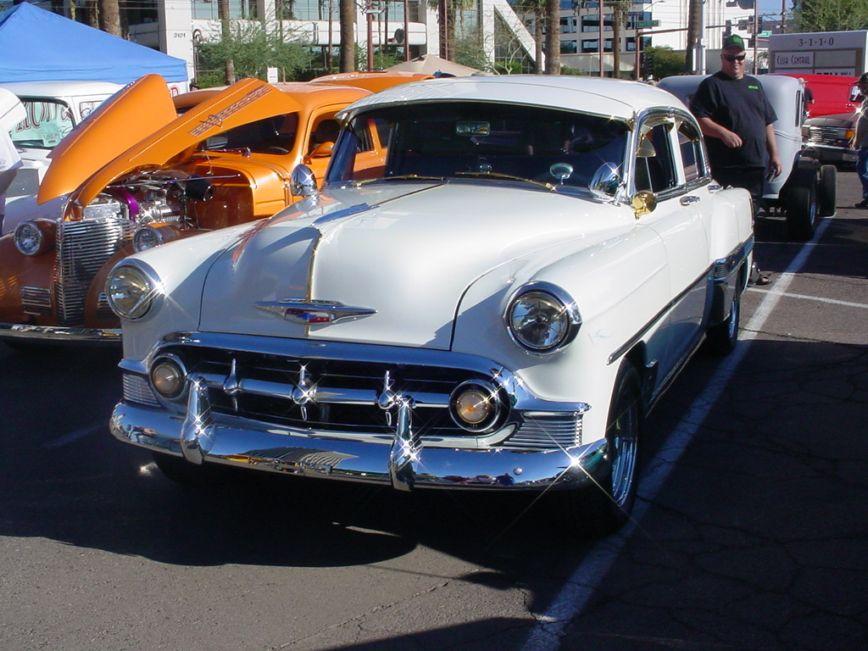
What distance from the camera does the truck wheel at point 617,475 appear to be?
407 centimetres

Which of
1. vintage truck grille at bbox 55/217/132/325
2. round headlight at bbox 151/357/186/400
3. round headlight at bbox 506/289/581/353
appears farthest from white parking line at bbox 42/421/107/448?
round headlight at bbox 506/289/581/353

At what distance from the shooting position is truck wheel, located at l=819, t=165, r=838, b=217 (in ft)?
42.3

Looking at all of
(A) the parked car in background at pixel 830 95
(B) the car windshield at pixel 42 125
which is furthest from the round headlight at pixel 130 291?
(A) the parked car in background at pixel 830 95

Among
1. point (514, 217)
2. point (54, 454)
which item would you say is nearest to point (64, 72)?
point (54, 454)

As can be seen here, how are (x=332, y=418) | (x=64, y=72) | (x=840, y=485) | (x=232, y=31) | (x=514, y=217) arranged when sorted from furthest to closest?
(x=232, y=31) → (x=64, y=72) → (x=840, y=485) → (x=514, y=217) → (x=332, y=418)

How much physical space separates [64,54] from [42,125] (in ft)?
13.4

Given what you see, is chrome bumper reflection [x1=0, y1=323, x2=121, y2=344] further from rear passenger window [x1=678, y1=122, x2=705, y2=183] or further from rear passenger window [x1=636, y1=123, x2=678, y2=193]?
rear passenger window [x1=678, y1=122, x2=705, y2=183]

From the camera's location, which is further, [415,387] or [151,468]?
[151,468]

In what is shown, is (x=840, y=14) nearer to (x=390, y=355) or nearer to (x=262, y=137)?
(x=262, y=137)

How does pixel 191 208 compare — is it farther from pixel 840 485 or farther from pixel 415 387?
pixel 840 485

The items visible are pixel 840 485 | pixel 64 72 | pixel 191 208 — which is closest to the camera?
pixel 840 485

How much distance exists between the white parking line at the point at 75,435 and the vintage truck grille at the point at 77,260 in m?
0.92

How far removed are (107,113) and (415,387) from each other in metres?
4.64

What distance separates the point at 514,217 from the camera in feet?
14.8
